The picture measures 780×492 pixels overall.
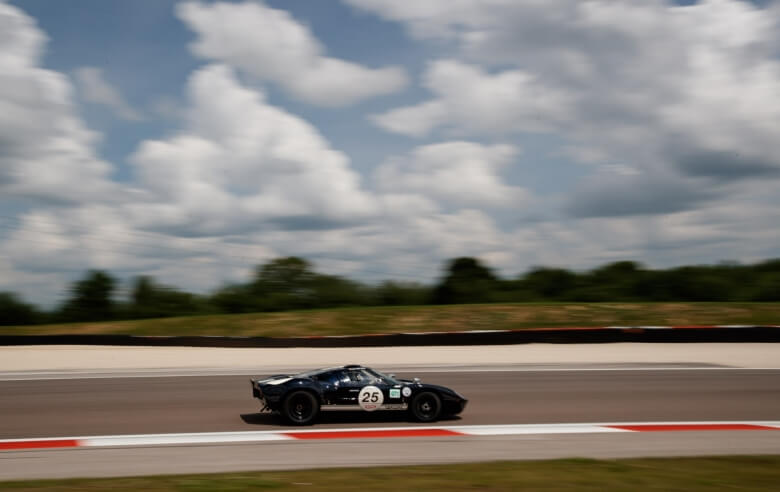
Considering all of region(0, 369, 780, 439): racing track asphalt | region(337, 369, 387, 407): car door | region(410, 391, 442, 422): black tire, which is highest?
region(337, 369, 387, 407): car door

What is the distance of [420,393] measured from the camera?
10.8 m

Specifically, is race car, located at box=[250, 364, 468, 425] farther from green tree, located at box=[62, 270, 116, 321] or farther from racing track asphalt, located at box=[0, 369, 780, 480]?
green tree, located at box=[62, 270, 116, 321]

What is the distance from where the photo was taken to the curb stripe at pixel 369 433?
936cm

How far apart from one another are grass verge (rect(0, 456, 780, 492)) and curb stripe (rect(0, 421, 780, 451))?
84.9 inches

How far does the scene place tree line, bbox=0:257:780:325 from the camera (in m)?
50.1

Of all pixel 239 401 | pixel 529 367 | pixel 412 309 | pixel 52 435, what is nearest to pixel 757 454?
pixel 239 401

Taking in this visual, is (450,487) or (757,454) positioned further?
(757,454)

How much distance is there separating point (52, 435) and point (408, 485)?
6103 mm

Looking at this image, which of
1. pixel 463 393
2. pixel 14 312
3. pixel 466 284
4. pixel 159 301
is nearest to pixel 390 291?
pixel 466 284

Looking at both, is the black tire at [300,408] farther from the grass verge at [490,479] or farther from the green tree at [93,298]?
the green tree at [93,298]

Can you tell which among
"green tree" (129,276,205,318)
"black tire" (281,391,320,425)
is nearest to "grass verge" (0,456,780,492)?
"black tire" (281,391,320,425)

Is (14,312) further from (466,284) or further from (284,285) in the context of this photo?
(466,284)

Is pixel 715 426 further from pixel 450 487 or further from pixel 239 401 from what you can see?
pixel 239 401

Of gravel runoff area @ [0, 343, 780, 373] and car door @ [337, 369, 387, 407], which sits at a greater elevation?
car door @ [337, 369, 387, 407]
